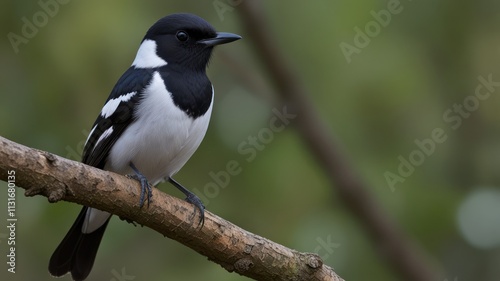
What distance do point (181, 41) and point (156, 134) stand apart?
745 mm

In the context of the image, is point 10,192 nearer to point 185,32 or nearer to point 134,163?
point 134,163

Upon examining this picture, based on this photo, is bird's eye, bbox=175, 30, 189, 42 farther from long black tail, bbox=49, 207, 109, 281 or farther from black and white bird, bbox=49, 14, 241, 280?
long black tail, bbox=49, 207, 109, 281

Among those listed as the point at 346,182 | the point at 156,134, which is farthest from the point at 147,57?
the point at 346,182

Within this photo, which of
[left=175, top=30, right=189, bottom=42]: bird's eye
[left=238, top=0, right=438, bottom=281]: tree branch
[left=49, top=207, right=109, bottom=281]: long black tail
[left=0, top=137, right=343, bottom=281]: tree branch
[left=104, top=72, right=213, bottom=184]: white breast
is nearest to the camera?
[left=0, top=137, right=343, bottom=281]: tree branch

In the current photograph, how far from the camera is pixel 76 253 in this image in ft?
14.4

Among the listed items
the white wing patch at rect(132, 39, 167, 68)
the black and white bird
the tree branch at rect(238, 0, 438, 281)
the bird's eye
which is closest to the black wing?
the black and white bird

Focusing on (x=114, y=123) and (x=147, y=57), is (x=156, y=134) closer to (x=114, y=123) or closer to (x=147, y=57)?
(x=114, y=123)

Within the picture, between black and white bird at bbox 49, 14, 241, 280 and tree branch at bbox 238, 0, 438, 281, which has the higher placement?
tree branch at bbox 238, 0, 438, 281

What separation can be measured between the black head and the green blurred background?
0.11 metres

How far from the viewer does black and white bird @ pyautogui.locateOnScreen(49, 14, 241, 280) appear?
13.8ft

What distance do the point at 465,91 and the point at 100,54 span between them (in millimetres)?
2413

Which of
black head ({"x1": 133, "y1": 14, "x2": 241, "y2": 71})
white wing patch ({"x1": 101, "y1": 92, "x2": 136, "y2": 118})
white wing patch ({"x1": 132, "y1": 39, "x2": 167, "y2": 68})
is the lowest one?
white wing patch ({"x1": 101, "y1": 92, "x2": 136, "y2": 118})

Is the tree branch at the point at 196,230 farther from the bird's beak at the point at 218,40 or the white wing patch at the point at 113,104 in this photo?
the bird's beak at the point at 218,40

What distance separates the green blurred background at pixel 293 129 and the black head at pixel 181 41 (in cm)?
11
